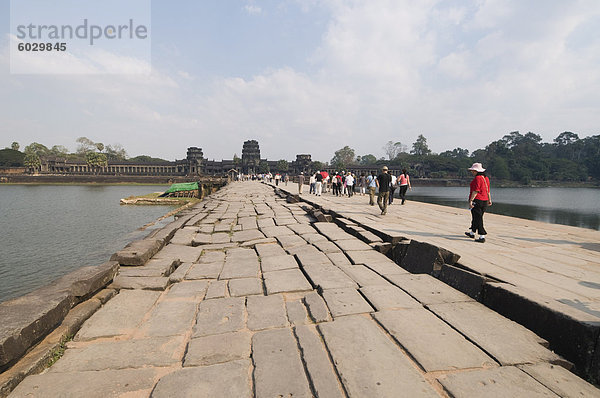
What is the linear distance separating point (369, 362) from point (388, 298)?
90 centimetres

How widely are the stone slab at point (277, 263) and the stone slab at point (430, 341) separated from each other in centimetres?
151

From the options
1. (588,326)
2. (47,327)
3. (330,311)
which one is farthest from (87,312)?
(588,326)

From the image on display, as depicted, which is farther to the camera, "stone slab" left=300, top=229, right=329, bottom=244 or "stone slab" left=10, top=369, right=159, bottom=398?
"stone slab" left=300, top=229, right=329, bottom=244

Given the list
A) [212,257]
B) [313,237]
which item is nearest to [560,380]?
[313,237]

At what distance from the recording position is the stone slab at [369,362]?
1.38m

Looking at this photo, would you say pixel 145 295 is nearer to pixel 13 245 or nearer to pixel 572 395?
pixel 572 395

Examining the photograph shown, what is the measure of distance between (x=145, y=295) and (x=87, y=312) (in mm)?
509

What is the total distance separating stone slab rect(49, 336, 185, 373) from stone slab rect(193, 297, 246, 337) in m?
0.20

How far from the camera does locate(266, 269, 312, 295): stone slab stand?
2777 millimetres

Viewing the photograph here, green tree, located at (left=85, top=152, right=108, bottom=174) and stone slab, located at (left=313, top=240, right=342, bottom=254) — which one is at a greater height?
green tree, located at (left=85, top=152, right=108, bottom=174)

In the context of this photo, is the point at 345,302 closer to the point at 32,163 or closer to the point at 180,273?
the point at 180,273

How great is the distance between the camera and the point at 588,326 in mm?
1608

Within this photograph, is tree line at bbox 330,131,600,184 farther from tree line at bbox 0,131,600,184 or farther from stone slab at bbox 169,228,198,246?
stone slab at bbox 169,228,198,246

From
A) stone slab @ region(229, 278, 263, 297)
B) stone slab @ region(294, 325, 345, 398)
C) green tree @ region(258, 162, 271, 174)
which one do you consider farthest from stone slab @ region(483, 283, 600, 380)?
green tree @ region(258, 162, 271, 174)
